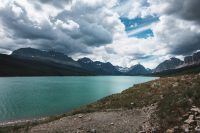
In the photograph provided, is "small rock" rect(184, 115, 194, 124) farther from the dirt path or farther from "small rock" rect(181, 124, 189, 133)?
the dirt path

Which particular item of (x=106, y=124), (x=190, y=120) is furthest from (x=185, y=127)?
(x=106, y=124)

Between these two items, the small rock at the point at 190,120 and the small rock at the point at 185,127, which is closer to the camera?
the small rock at the point at 185,127

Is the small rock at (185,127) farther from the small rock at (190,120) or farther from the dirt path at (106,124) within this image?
A: the dirt path at (106,124)

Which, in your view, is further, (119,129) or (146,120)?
(146,120)

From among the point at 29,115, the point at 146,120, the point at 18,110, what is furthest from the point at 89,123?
the point at 18,110

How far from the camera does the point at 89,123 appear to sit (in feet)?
89.1

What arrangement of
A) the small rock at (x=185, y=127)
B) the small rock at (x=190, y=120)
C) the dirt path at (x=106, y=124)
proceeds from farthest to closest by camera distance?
the dirt path at (x=106, y=124)
the small rock at (x=190, y=120)
the small rock at (x=185, y=127)

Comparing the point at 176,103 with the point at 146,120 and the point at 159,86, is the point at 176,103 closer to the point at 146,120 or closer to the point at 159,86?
the point at 146,120

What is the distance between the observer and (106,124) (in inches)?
1029

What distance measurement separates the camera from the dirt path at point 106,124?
2408cm

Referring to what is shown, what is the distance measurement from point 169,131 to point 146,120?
679 centimetres

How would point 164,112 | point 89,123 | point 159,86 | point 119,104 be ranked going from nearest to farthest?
point 164,112 < point 89,123 < point 119,104 < point 159,86

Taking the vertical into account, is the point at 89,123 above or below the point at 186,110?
below

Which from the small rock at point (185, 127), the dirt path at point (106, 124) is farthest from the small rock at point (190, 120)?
the dirt path at point (106, 124)
